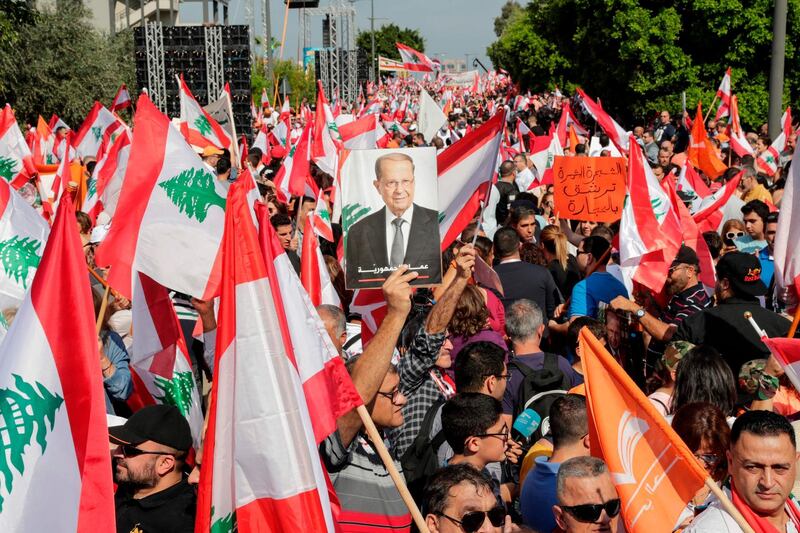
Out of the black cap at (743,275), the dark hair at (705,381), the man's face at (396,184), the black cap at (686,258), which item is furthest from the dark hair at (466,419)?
the black cap at (686,258)

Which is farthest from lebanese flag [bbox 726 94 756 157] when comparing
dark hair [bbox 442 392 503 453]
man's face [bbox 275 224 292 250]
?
dark hair [bbox 442 392 503 453]

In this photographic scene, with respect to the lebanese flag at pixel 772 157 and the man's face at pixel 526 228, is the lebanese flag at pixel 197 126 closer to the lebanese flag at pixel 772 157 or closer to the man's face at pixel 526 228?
the man's face at pixel 526 228

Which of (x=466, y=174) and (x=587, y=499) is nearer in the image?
(x=587, y=499)

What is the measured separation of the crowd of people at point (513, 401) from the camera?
3957 mm

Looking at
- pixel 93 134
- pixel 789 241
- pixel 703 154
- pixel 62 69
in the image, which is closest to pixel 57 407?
pixel 789 241

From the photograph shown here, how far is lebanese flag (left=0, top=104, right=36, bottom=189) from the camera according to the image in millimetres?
12453

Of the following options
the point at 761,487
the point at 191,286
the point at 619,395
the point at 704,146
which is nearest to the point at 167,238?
the point at 191,286

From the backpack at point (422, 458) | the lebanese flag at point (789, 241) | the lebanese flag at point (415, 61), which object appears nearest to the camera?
the backpack at point (422, 458)

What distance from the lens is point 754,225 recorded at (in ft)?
29.6

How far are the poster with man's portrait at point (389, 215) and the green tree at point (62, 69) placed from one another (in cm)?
2792

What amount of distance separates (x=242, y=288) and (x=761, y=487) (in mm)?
1908

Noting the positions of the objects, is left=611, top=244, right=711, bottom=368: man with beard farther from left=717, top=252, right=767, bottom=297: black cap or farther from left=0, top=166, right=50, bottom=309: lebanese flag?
left=0, top=166, right=50, bottom=309: lebanese flag

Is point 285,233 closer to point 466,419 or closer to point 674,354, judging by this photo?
point 674,354

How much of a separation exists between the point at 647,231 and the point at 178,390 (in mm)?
3810
